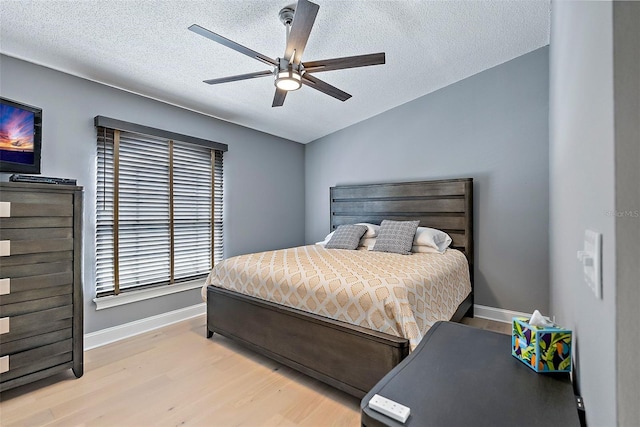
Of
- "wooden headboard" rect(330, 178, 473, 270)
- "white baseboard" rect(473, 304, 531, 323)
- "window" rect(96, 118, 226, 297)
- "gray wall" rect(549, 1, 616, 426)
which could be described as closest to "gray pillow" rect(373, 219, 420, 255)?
"wooden headboard" rect(330, 178, 473, 270)

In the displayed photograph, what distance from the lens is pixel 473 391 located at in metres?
0.85

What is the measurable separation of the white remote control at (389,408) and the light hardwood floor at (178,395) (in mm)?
1168

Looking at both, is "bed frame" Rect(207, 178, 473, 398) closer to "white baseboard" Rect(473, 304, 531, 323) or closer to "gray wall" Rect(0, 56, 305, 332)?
"white baseboard" Rect(473, 304, 531, 323)

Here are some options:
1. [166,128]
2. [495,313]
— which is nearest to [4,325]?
[166,128]

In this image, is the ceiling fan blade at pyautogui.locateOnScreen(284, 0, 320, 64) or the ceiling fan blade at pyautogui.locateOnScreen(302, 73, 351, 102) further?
the ceiling fan blade at pyautogui.locateOnScreen(302, 73, 351, 102)

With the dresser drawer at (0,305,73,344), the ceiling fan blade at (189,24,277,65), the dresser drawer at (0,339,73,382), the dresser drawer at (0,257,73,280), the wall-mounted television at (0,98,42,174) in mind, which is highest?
the ceiling fan blade at (189,24,277,65)

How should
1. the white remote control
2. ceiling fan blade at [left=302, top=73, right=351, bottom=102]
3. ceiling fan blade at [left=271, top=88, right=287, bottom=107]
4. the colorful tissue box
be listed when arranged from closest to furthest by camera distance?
the white remote control < the colorful tissue box < ceiling fan blade at [left=302, top=73, right=351, bottom=102] < ceiling fan blade at [left=271, top=88, right=287, bottom=107]

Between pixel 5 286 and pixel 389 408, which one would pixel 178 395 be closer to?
pixel 5 286

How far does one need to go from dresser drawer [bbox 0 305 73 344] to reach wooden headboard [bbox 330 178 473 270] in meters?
3.15

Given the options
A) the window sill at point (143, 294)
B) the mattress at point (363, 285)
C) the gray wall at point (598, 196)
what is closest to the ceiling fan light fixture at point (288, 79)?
the mattress at point (363, 285)

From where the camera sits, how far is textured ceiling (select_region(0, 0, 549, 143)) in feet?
6.53

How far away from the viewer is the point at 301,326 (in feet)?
6.93

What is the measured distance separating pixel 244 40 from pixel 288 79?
1.97 ft

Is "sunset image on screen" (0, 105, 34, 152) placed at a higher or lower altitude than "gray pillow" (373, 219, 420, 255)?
higher
